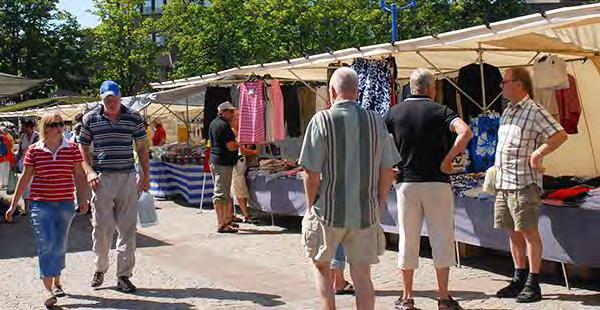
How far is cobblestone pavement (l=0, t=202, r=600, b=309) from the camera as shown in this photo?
6.10 m

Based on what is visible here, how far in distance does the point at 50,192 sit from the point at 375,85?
3.83m

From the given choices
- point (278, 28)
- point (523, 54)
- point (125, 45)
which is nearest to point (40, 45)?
point (125, 45)

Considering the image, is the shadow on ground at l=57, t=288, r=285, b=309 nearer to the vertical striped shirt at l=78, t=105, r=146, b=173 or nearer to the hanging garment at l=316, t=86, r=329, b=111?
the vertical striped shirt at l=78, t=105, r=146, b=173

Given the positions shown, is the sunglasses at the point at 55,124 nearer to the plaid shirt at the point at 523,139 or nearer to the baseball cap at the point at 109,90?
the baseball cap at the point at 109,90

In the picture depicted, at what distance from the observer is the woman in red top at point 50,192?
5.97 meters

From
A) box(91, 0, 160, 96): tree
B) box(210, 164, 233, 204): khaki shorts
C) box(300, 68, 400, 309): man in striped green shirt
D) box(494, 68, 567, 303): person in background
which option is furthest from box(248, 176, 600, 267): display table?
box(91, 0, 160, 96): tree

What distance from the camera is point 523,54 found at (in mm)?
9609

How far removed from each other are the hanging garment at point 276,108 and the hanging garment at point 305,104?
1473 millimetres

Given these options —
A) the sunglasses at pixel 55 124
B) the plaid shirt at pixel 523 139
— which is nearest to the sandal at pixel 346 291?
the plaid shirt at pixel 523 139

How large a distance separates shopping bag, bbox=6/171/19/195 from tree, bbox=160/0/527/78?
60.7 ft

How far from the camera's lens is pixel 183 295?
646cm

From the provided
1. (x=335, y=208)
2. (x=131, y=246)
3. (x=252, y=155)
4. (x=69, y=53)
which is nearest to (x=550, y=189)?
(x=335, y=208)

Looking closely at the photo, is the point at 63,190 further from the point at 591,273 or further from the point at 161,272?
the point at 591,273

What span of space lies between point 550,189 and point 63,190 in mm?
4404
